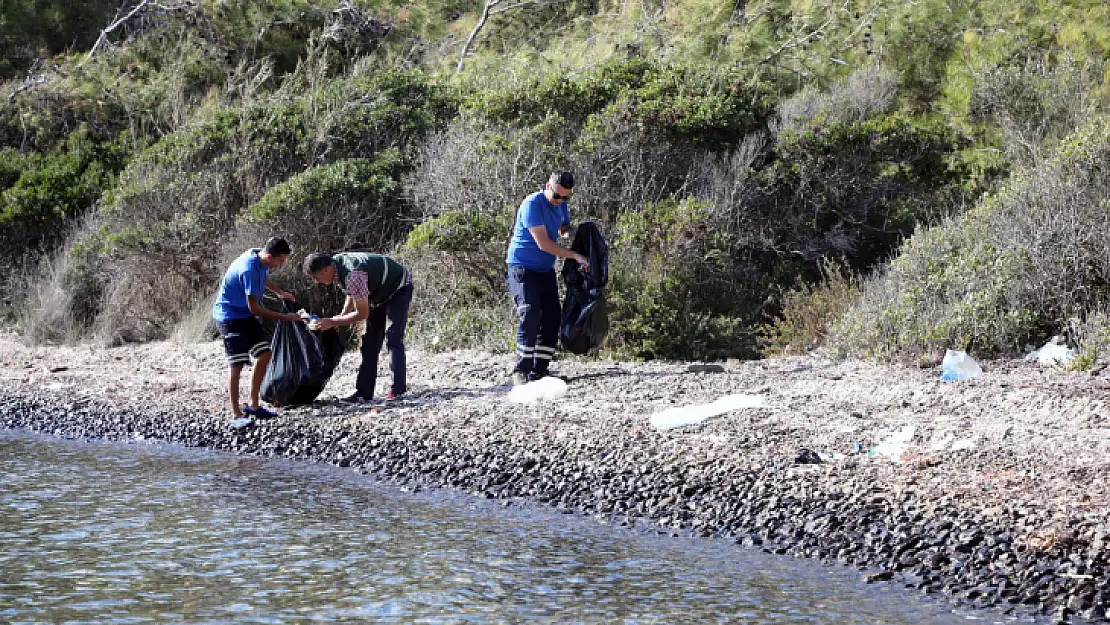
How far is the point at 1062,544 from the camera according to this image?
5934mm

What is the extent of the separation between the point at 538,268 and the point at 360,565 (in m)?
3.72

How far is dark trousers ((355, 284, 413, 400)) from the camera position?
9.87 metres

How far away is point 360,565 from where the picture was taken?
669 centimetres

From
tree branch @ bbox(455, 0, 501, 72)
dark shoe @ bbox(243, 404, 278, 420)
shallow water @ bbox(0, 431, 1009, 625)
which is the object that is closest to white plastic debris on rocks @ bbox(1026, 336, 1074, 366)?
shallow water @ bbox(0, 431, 1009, 625)

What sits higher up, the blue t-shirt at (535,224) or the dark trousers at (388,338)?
the blue t-shirt at (535,224)

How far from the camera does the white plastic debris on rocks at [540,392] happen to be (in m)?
9.92

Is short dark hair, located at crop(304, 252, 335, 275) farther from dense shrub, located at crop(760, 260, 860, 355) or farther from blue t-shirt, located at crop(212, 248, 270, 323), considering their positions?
dense shrub, located at crop(760, 260, 860, 355)

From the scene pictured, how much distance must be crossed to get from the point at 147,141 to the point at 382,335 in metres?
11.1

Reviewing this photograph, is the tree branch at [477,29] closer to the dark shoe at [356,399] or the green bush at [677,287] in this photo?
the green bush at [677,287]

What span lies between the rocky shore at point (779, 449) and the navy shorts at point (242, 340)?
65 cm

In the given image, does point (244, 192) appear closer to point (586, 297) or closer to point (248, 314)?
point (248, 314)

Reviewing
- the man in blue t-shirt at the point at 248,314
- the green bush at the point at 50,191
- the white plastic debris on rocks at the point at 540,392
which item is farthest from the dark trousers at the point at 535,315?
the green bush at the point at 50,191

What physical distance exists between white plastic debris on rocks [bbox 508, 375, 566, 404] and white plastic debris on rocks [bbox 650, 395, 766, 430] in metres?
1.07

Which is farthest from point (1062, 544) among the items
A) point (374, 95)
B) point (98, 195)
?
point (98, 195)
